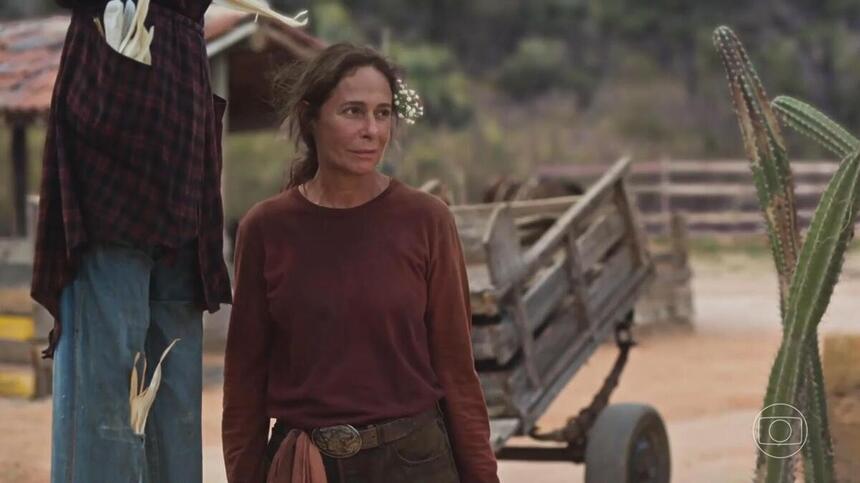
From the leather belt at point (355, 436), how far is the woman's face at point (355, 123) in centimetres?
51

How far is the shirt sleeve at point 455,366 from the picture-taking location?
9.21 ft

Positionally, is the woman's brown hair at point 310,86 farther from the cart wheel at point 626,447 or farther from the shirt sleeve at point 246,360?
the cart wheel at point 626,447

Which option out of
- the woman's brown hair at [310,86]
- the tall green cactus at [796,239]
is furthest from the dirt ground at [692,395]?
the woman's brown hair at [310,86]

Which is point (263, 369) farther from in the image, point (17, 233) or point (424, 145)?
point (424, 145)

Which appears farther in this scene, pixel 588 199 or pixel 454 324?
pixel 588 199

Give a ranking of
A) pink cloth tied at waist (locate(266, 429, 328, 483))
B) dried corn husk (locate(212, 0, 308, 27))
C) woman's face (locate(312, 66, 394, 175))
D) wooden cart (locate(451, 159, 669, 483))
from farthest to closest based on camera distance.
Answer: wooden cart (locate(451, 159, 669, 483))
dried corn husk (locate(212, 0, 308, 27))
woman's face (locate(312, 66, 394, 175))
pink cloth tied at waist (locate(266, 429, 328, 483))

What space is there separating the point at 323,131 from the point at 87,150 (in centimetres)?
47

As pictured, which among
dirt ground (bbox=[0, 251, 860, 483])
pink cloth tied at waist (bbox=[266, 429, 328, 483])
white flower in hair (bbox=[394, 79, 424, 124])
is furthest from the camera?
dirt ground (bbox=[0, 251, 860, 483])

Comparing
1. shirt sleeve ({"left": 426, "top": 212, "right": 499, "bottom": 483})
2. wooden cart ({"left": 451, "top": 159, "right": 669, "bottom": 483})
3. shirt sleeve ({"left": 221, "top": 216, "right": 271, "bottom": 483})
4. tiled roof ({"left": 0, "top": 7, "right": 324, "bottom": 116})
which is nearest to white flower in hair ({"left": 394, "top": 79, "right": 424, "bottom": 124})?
shirt sleeve ({"left": 426, "top": 212, "right": 499, "bottom": 483})

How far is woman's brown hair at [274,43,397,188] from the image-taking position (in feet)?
9.21

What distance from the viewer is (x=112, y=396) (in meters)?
2.78

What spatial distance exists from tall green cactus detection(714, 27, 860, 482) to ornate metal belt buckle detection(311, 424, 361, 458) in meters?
1.07

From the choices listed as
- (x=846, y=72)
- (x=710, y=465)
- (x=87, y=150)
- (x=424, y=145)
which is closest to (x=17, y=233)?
(x=710, y=465)

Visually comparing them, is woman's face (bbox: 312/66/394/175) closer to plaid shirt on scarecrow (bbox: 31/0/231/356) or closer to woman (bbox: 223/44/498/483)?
woman (bbox: 223/44/498/483)
